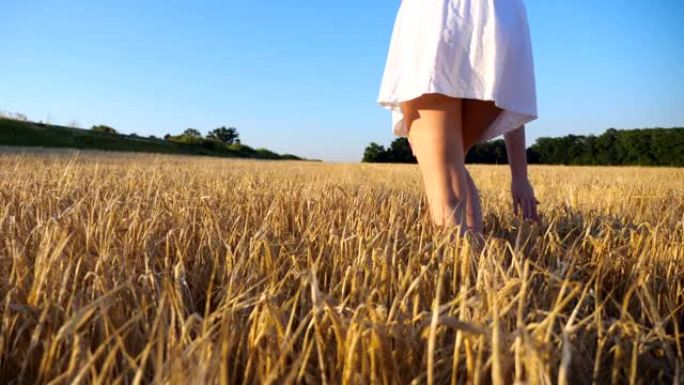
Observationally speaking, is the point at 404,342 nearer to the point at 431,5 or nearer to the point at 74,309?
the point at 74,309

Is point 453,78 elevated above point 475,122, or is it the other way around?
point 453,78

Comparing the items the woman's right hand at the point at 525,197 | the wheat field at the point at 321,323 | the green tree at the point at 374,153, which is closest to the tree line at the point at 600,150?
the green tree at the point at 374,153

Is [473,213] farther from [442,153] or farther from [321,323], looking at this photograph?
[321,323]

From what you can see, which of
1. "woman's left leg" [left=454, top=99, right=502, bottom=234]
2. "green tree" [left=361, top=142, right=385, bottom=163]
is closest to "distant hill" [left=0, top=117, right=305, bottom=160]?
"green tree" [left=361, top=142, right=385, bottom=163]

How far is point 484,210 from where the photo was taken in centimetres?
245

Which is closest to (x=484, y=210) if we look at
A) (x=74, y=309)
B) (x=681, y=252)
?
(x=681, y=252)

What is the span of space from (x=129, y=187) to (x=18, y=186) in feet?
1.66

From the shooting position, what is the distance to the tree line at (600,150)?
1174 inches

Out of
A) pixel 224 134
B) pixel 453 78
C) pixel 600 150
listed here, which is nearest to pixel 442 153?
pixel 453 78

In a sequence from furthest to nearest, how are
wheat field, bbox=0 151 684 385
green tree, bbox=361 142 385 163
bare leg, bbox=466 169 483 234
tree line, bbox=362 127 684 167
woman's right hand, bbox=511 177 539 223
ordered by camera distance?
green tree, bbox=361 142 385 163
tree line, bbox=362 127 684 167
woman's right hand, bbox=511 177 539 223
bare leg, bbox=466 169 483 234
wheat field, bbox=0 151 684 385

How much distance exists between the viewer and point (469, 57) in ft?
5.15

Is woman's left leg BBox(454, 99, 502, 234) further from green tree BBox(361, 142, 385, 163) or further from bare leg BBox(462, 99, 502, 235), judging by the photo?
green tree BBox(361, 142, 385, 163)

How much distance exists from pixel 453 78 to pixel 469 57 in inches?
3.7

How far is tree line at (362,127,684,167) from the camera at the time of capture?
1174 inches
